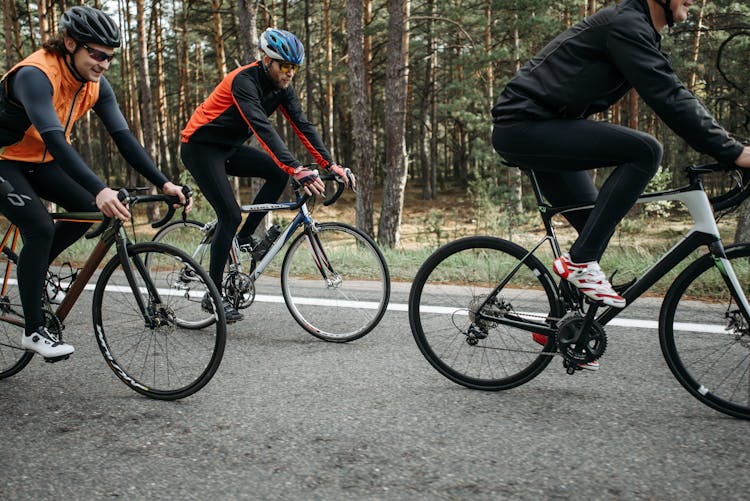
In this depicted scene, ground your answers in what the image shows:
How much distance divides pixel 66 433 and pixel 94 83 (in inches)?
78.1

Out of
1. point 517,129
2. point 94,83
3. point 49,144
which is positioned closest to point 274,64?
point 94,83

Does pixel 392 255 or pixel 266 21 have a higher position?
pixel 266 21

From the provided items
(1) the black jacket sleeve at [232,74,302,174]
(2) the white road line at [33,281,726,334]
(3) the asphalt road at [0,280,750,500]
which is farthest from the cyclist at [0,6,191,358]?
(1) the black jacket sleeve at [232,74,302,174]

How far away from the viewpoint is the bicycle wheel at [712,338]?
289 cm

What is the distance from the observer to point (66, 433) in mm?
2854

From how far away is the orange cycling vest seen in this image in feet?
10.5

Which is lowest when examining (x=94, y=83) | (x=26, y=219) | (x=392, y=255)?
Answer: (x=392, y=255)

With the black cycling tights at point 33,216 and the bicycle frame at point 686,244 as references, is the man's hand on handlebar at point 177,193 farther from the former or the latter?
the bicycle frame at point 686,244

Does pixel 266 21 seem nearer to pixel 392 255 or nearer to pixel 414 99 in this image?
A: pixel 392 255

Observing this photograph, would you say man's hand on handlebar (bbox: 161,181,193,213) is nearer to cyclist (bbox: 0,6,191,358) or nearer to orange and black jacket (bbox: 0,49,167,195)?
cyclist (bbox: 0,6,191,358)

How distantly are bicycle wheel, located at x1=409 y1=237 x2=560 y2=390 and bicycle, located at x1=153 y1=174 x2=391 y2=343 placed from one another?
3.11 ft

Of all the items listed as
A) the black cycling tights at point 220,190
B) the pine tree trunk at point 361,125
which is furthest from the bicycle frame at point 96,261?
the pine tree trunk at point 361,125

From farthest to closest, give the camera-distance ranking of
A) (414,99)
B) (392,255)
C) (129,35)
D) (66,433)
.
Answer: (414,99)
(129,35)
(392,255)
(66,433)

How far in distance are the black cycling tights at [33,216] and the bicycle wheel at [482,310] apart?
2.13m
